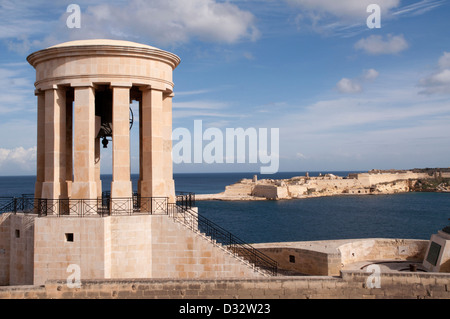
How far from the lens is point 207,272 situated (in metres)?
14.1

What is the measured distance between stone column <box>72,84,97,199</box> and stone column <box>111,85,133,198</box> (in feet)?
2.83

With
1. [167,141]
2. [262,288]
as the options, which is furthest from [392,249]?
[167,141]

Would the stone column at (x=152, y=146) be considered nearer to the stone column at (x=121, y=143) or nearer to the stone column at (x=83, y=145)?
the stone column at (x=121, y=143)

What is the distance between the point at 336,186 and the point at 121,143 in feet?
322

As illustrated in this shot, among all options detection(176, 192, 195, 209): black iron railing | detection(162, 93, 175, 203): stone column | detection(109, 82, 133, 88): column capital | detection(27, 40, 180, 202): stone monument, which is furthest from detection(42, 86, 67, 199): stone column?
detection(176, 192, 195, 209): black iron railing

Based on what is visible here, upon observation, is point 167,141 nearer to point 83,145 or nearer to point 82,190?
point 83,145

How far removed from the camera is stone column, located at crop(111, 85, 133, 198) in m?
14.8

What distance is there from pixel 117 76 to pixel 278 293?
389 inches

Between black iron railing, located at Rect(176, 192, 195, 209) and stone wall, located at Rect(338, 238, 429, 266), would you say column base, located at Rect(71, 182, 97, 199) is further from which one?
stone wall, located at Rect(338, 238, 429, 266)

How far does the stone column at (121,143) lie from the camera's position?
48.5 feet

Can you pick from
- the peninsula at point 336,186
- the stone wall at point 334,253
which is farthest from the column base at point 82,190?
the peninsula at point 336,186

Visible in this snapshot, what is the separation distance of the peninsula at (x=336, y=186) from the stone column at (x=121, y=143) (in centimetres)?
7863

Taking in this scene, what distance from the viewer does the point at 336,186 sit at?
349 ft
